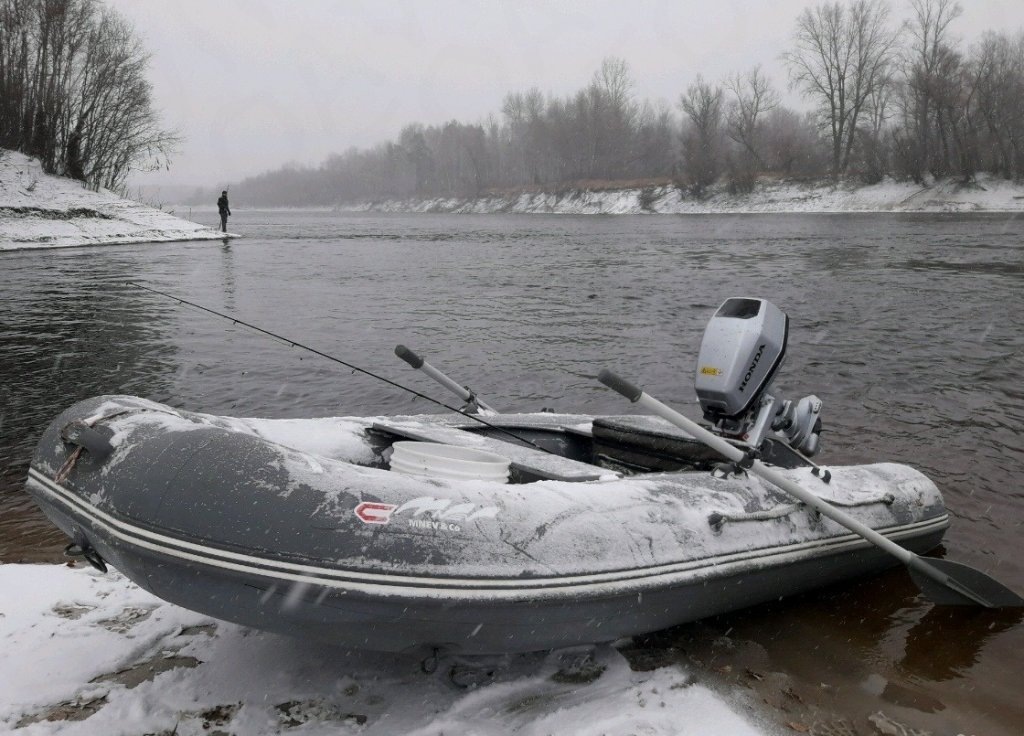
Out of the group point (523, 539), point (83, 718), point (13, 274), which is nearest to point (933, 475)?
point (523, 539)

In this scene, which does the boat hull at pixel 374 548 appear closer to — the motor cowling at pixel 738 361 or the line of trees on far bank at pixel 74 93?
the motor cowling at pixel 738 361

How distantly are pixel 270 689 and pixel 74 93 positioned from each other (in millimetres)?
37995

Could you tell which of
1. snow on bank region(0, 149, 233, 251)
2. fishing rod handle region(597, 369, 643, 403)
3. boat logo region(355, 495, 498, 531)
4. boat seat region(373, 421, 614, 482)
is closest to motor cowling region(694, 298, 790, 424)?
boat seat region(373, 421, 614, 482)

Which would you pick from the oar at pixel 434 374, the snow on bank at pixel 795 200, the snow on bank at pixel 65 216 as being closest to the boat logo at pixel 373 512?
the oar at pixel 434 374

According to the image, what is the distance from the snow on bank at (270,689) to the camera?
284cm

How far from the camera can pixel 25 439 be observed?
6.24 meters

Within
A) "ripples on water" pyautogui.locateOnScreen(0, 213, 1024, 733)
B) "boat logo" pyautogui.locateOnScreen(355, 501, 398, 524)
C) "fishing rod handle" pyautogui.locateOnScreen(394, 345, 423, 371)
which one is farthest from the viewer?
"ripples on water" pyautogui.locateOnScreen(0, 213, 1024, 733)

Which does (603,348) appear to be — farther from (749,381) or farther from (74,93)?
(74,93)

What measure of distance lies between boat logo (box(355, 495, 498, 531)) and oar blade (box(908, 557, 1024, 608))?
92.5 inches

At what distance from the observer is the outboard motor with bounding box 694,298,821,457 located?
14.6 feet

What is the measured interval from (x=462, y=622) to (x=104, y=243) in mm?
28872

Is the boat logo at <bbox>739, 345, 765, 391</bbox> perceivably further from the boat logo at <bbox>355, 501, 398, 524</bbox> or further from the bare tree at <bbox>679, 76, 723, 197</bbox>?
the bare tree at <bbox>679, 76, 723, 197</bbox>

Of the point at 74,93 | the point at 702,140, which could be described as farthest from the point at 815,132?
the point at 74,93

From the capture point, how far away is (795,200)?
4866 centimetres
